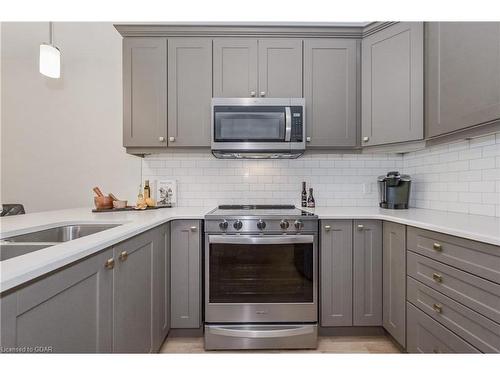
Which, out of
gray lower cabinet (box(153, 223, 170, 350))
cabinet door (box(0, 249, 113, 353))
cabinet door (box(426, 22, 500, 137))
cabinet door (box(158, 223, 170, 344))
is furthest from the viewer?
cabinet door (box(158, 223, 170, 344))

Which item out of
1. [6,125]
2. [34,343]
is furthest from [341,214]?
[6,125]

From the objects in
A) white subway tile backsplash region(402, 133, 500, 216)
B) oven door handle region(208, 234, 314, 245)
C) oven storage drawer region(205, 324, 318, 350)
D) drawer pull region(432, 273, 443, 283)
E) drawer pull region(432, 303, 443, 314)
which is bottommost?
oven storage drawer region(205, 324, 318, 350)

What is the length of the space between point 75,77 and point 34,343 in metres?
2.76

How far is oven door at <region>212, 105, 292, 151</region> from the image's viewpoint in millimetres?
2188

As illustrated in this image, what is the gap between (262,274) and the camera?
76.3 inches

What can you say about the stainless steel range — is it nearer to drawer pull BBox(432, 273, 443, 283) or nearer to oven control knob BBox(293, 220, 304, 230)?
oven control knob BBox(293, 220, 304, 230)

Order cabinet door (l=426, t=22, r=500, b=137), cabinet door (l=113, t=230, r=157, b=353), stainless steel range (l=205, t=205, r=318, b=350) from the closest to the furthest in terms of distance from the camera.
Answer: cabinet door (l=113, t=230, r=157, b=353), cabinet door (l=426, t=22, r=500, b=137), stainless steel range (l=205, t=205, r=318, b=350)

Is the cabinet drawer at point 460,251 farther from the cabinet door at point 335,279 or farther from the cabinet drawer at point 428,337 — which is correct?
the cabinet door at point 335,279

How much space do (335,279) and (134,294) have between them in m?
1.40

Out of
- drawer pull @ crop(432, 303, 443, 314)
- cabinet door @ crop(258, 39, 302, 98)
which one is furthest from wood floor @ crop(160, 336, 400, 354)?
cabinet door @ crop(258, 39, 302, 98)

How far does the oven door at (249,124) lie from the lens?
219cm

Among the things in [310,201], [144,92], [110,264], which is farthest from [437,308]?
[144,92]

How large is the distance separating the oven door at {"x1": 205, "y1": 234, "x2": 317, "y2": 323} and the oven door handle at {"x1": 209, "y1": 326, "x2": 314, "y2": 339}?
58mm

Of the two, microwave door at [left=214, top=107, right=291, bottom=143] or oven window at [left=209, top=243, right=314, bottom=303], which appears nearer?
oven window at [left=209, top=243, right=314, bottom=303]
